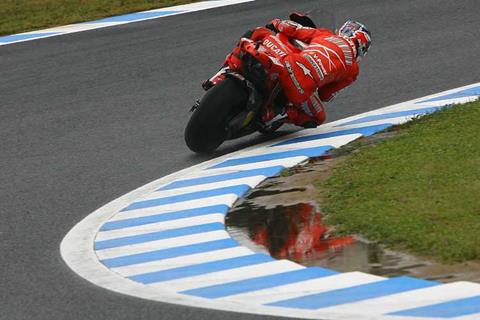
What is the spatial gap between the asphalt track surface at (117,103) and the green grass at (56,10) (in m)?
1.15

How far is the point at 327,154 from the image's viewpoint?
36.3ft

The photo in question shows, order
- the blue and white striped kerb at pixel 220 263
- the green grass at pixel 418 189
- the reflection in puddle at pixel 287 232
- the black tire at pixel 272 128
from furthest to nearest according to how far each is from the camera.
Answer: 1. the black tire at pixel 272 128
2. the reflection in puddle at pixel 287 232
3. the green grass at pixel 418 189
4. the blue and white striped kerb at pixel 220 263

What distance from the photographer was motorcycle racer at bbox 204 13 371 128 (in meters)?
11.3

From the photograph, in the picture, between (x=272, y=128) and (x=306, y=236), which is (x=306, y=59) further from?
(x=306, y=236)

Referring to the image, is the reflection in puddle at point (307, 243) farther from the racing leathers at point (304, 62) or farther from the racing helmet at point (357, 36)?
the racing helmet at point (357, 36)

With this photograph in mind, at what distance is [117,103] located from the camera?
44.2 feet

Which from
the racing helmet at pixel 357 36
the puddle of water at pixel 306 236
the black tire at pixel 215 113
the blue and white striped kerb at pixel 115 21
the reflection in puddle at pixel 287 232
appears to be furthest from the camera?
the blue and white striped kerb at pixel 115 21

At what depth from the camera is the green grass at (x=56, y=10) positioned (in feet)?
60.1

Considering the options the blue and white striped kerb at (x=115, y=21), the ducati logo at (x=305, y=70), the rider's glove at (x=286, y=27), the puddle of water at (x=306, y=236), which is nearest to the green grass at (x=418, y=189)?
the puddle of water at (x=306, y=236)

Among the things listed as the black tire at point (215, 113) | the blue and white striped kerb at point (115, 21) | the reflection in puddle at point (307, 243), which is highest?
the blue and white striped kerb at point (115, 21)

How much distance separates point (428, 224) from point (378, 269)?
0.75m

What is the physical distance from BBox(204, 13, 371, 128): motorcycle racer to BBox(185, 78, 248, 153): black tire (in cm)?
23

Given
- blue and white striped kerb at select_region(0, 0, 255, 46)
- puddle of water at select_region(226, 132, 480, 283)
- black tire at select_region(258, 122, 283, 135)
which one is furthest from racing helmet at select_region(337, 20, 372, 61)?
blue and white striped kerb at select_region(0, 0, 255, 46)

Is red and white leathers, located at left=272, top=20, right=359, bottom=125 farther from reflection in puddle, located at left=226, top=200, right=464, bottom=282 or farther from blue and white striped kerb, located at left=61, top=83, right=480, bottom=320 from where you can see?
reflection in puddle, located at left=226, top=200, right=464, bottom=282
